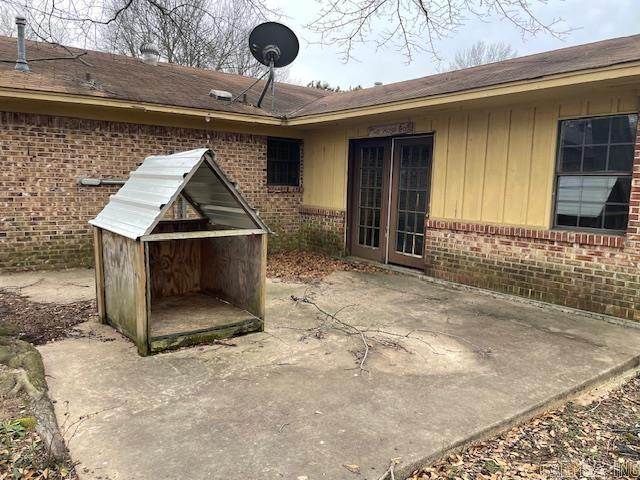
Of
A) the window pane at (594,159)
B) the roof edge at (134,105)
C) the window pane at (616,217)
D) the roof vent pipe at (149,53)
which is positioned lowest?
the window pane at (616,217)

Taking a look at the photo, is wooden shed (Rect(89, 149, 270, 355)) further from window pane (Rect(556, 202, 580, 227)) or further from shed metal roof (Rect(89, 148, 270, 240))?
window pane (Rect(556, 202, 580, 227))

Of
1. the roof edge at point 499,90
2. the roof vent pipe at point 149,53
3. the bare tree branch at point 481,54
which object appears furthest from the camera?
the bare tree branch at point 481,54

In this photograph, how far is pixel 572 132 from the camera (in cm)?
586

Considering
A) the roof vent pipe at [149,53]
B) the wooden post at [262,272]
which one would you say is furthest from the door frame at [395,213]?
the roof vent pipe at [149,53]

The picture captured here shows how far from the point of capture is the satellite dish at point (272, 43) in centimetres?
937

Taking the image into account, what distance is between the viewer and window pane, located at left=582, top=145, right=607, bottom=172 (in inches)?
220

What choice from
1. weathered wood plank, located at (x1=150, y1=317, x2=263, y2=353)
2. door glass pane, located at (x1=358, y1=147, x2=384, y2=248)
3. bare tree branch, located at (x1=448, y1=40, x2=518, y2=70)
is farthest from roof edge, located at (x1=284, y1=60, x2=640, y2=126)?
bare tree branch, located at (x1=448, y1=40, x2=518, y2=70)

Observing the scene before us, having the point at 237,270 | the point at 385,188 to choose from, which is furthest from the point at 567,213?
the point at 237,270

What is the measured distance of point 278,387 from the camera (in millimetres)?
3422

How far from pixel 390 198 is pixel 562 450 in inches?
233

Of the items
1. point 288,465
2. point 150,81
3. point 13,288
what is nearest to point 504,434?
point 288,465

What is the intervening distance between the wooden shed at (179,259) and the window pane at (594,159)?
13.6ft

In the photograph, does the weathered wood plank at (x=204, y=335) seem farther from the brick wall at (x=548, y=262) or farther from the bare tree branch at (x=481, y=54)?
the bare tree branch at (x=481, y=54)

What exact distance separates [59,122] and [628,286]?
27.7ft
